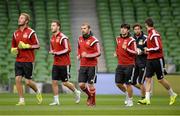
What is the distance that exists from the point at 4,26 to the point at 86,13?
13.7ft

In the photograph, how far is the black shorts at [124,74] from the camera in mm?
16562

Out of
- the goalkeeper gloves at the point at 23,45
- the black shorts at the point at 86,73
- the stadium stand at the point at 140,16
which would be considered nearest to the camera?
the goalkeeper gloves at the point at 23,45

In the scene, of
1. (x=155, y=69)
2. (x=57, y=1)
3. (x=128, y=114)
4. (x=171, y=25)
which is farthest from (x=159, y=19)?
(x=128, y=114)

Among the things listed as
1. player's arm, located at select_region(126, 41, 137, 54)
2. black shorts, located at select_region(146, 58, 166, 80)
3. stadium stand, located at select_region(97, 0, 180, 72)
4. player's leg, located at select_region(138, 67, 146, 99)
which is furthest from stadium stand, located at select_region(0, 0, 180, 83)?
player's arm, located at select_region(126, 41, 137, 54)

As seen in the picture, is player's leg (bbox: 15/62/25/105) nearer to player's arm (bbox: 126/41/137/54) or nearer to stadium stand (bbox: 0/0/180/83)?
player's arm (bbox: 126/41/137/54)

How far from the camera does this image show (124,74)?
16.7m

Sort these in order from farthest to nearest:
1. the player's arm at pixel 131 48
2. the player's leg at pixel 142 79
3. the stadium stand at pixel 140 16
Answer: the stadium stand at pixel 140 16 → the player's leg at pixel 142 79 → the player's arm at pixel 131 48

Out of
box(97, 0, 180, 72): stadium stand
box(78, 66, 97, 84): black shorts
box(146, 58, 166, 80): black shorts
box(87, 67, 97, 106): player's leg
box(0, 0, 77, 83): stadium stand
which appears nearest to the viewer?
box(87, 67, 97, 106): player's leg

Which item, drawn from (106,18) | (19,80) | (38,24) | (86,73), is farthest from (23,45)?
(106,18)

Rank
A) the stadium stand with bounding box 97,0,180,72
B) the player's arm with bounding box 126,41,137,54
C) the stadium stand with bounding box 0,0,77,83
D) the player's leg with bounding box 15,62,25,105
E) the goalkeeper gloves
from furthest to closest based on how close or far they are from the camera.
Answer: the stadium stand with bounding box 97,0,180,72 → the stadium stand with bounding box 0,0,77,83 → the player's arm with bounding box 126,41,137,54 → the player's leg with bounding box 15,62,25,105 → the goalkeeper gloves

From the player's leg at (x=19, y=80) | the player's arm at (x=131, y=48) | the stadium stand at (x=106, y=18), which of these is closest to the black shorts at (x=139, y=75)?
A: the player's arm at (x=131, y=48)

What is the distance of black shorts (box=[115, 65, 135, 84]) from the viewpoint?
16562 mm

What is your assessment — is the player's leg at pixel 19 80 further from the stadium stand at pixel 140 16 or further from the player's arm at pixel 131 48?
the stadium stand at pixel 140 16

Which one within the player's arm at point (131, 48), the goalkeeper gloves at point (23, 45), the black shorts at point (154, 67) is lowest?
the black shorts at point (154, 67)
